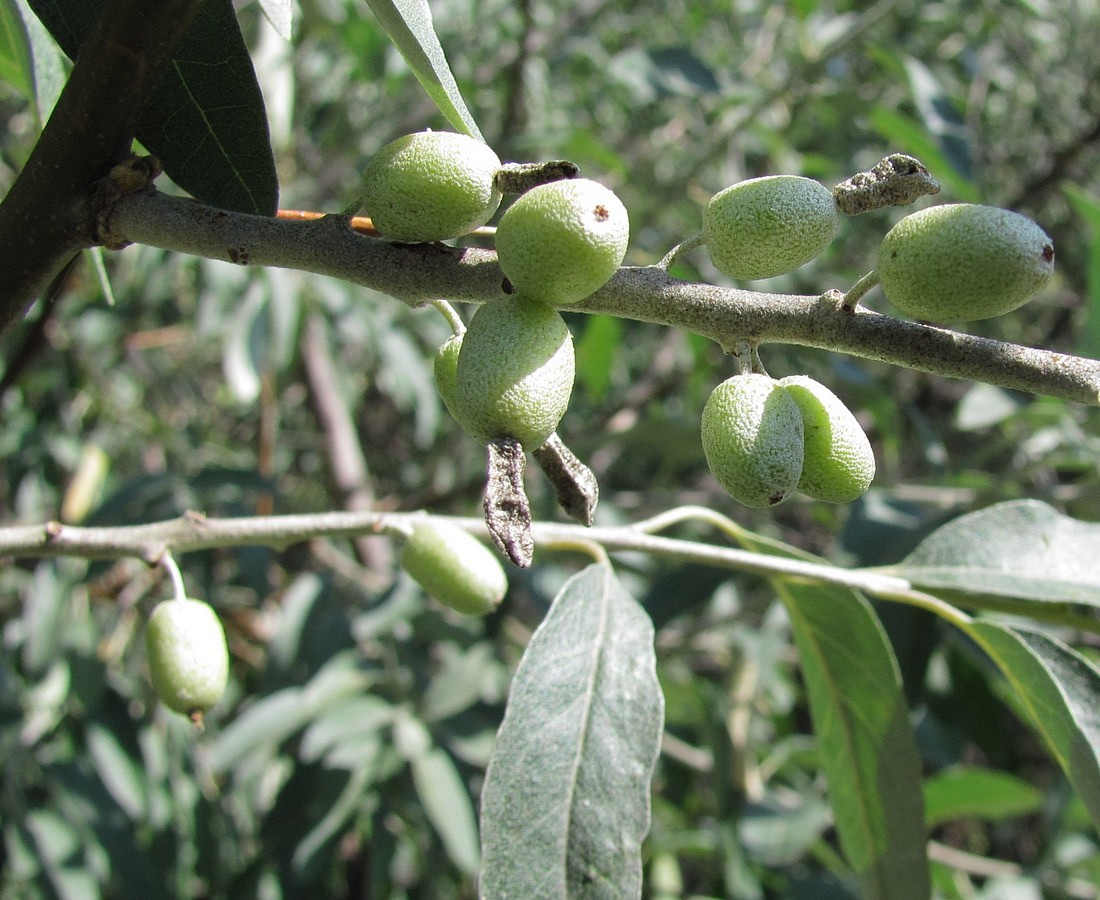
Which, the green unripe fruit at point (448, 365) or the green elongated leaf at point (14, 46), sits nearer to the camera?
the green unripe fruit at point (448, 365)

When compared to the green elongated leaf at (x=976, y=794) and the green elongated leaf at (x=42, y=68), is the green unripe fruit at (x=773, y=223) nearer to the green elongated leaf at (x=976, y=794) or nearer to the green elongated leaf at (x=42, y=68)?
the green elongated leaf at (x=42, y=68)

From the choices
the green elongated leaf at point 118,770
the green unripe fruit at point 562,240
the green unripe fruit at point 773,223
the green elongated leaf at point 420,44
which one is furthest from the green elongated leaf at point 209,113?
the green elongated leaf at point 118,770

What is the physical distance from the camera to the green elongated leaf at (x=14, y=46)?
1.01 meters

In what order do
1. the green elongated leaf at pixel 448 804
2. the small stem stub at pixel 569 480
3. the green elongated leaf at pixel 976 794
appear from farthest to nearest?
the green elongated leaf at pixel 976 794, the green elongated leaf at pixel 448 804, the small stem stub at pixel 569 480

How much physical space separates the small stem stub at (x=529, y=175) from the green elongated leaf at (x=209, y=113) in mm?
214

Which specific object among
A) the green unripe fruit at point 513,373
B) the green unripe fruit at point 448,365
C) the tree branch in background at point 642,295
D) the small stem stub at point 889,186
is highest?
the small stem stub at point 889,186

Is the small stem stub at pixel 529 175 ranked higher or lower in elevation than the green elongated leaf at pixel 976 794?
higher

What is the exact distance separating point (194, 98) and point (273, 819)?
1741mm

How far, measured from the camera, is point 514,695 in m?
0.96

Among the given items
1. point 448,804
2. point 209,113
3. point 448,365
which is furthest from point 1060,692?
point 448,804

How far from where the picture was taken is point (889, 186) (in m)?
0.69

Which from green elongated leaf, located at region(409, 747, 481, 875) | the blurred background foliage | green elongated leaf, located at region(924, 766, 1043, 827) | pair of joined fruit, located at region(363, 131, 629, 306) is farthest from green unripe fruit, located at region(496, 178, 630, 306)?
green elongated leaf, located at region(924, 766, 1043, 827)

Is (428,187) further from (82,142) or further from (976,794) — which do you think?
(976,794)

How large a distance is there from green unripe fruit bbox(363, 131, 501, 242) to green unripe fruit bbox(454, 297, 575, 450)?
0.26 feet
